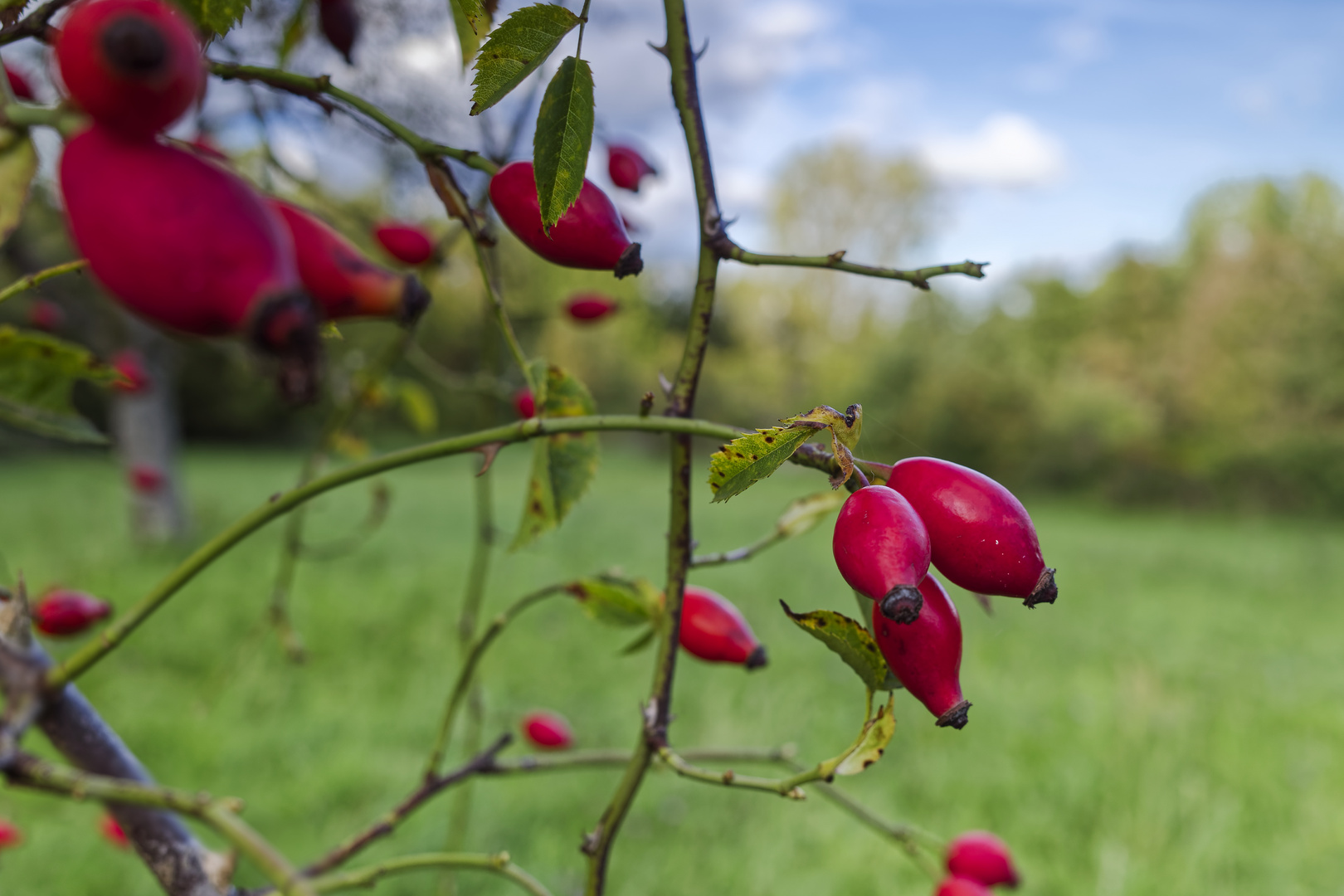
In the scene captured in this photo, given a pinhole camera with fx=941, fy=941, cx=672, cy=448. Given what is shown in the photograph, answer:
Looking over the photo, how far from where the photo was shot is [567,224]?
38 centimetres

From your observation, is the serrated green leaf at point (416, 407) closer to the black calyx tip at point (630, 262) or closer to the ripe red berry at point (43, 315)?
the ripe red berry at point (43, 315)

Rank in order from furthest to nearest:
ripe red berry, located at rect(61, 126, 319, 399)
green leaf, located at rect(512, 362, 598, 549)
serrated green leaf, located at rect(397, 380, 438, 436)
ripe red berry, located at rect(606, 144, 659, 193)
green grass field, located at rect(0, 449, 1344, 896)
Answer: green grass field, located at rect(0, 449, 1344, 896)
serrated green leaf, located at rect(397, 380, 438, 436)
ripe red berry, located at rect(606, 144, 659, 193)
green leaf, located at rect(512, 362, 598, 549)
ripe red berry, located at rect(61, 126, 319, 399)

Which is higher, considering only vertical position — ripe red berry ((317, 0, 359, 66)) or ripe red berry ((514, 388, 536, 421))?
ripe red berry ((317, 0, 359, 66))

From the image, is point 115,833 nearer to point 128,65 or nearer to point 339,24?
point 339,24

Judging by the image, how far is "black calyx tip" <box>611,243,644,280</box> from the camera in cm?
40

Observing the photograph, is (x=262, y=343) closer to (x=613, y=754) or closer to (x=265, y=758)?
(x=613, y=754)

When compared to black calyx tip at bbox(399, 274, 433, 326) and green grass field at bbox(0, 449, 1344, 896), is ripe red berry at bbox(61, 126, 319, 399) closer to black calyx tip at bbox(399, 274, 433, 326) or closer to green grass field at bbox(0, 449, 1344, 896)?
black calyx tip at bbox(399, 274, 433, 326)

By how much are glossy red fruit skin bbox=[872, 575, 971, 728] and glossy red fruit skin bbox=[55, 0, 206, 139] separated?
1.00ft

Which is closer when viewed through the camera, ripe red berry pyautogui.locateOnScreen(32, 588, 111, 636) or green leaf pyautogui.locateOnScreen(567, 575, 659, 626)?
green leaf pyautogui.locateOnScreen(567, 575, 659, 626)

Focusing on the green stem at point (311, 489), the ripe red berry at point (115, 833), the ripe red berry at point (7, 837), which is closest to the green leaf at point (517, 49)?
the green stem at point (311, 489)

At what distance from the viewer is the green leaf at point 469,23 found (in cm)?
38

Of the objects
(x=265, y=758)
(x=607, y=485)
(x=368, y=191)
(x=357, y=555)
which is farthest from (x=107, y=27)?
(x=607, y=485)

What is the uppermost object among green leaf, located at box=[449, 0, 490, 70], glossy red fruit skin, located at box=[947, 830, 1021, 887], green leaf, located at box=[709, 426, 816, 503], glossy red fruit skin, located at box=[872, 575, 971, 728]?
green leaf, located at box=[449, 0, 490, 70]

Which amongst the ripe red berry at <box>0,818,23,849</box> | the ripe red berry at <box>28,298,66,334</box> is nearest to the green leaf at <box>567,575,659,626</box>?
the ripe red berry at <box>0,818,23,849</box>
